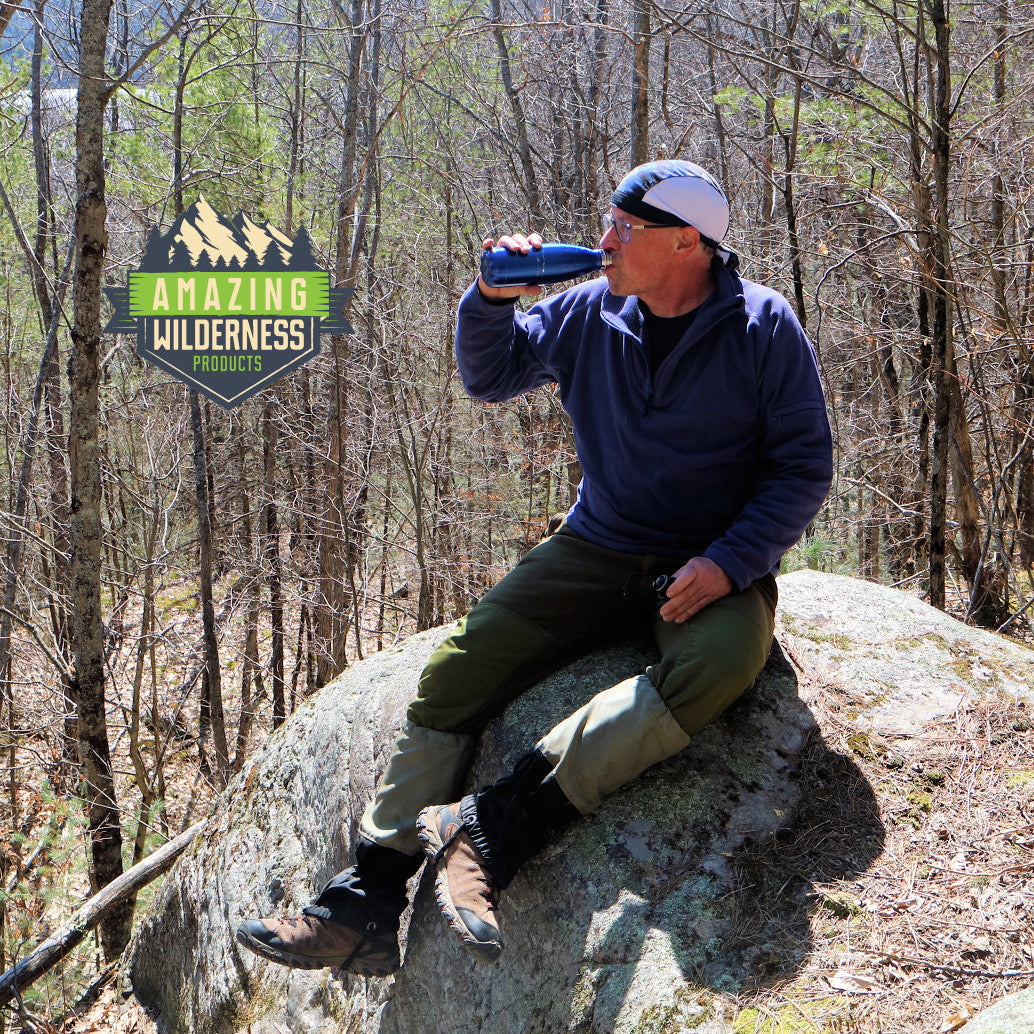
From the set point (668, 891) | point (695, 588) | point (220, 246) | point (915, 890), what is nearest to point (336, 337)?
point (220, 246)

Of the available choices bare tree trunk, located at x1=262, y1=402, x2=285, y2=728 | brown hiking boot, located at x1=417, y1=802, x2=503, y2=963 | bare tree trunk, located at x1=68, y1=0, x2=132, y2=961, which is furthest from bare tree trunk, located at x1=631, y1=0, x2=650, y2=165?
bare tree trunk, located at x1=262, y1=402, x2=285, y2=728

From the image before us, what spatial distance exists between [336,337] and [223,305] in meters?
2.04

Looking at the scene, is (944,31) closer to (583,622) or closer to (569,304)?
(569,304)

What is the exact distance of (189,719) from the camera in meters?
13.7

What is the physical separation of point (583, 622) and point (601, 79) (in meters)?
10.6

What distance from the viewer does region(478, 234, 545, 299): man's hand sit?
2.65m

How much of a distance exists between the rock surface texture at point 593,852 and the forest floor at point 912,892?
31mm

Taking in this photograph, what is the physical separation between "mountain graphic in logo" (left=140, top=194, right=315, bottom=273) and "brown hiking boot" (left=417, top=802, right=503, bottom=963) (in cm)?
901

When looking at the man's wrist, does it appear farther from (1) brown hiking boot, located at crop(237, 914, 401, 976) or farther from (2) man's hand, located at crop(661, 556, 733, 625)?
(1) brown hiking boot, located at crop(237, 914, 401, 976)

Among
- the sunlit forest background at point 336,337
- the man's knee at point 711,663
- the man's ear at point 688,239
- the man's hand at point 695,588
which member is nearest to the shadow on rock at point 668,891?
the man's knee at point 711,663

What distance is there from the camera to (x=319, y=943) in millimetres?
2311

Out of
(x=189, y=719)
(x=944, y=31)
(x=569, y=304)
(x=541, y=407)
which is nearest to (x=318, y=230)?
(x=541, y=407)

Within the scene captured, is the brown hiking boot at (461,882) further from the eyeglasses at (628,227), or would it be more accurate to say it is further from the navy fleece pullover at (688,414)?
the eyeglasses at (628,227)

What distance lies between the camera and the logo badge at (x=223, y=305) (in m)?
9.67
